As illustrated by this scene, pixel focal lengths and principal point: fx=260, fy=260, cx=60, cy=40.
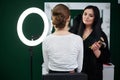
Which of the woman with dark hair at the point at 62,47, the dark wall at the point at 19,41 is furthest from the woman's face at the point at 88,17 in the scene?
the dark wall at the point at 19,41

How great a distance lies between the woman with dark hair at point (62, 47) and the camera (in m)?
2.01

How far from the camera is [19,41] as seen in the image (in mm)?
3684

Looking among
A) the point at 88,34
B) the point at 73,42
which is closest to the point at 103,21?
the point at 88,34

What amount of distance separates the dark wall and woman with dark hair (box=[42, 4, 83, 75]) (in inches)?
61.7

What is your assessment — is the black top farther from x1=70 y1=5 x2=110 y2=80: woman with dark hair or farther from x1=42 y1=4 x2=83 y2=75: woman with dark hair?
x1=42 y1=4 x2=83 y2=75: woman with dark hair

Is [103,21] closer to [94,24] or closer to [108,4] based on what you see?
[108,4]

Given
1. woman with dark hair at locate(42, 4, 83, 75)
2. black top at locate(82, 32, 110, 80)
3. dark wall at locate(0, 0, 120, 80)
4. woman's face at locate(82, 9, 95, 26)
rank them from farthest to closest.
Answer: dark wall at locate(0, 0, 120, 80) → woman's face at locate(82, 9, 95, 26) → black top at locate(82, 32, 110, 80) → woman with dark hair at locate(42, 4, 83, 75)

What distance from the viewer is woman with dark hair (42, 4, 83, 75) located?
2.01 metres

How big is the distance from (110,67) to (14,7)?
1545 mm

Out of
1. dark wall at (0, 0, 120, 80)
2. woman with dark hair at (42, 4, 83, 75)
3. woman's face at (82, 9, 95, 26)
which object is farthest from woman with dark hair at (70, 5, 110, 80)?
dark wall at (0, 0, 120, 80)

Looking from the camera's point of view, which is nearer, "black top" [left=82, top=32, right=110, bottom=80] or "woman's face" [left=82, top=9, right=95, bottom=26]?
"black top" [left=82, top=32, right=110, bottom=80]

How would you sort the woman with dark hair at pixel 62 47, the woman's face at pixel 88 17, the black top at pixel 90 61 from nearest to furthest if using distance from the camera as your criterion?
1. the woman with dark hair at pixel 62 47
2. the black top at pixel 90 61
3. the woman's face at pixel 88 17

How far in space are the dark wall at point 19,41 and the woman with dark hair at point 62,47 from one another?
157 centimetres

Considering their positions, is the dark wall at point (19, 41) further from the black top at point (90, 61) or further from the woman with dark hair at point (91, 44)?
the black top at point (90, 61)
